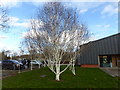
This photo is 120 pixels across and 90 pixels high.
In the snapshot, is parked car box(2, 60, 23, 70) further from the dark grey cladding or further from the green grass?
the dark grey cladding

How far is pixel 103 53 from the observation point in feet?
82.4

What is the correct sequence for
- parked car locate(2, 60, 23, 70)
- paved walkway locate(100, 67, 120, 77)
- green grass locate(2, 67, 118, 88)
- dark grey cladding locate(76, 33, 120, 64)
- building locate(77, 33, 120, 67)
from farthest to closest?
building locate(77, 33, 120, 67) → dark grey cladding locate(76, 33, 120, 64) → parked car locate(2, 60, 23, 70) → paved walkway locate(100, 67, 120, 77) → green grass locate(2, 67, 118, 88)

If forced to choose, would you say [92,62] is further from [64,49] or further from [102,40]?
[64,49]

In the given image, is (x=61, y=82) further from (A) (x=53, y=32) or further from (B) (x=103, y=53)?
(B) (x=103, y=53)

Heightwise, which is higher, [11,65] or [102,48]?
[102,48]

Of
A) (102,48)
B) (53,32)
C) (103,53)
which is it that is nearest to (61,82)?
(53,32)

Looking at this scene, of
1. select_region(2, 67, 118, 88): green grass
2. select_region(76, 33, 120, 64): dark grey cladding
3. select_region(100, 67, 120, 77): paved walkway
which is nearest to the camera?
select_region(2, 67, 118, 88): green grass

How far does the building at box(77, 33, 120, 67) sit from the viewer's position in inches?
960

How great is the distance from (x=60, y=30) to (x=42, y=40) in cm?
171

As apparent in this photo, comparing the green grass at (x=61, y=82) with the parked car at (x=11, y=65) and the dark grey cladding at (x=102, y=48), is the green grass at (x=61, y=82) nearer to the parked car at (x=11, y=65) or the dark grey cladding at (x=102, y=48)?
the parked car at (x=11, y=65)

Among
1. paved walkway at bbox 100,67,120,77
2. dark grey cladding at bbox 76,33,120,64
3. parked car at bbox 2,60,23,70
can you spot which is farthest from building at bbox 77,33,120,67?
parked car at bbox 2,60,23,70

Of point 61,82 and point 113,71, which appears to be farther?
point 113,71

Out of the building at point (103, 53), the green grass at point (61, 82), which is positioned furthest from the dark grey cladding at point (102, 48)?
the green grass at point (61, 82)

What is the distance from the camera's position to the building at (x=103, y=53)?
24.4 m
